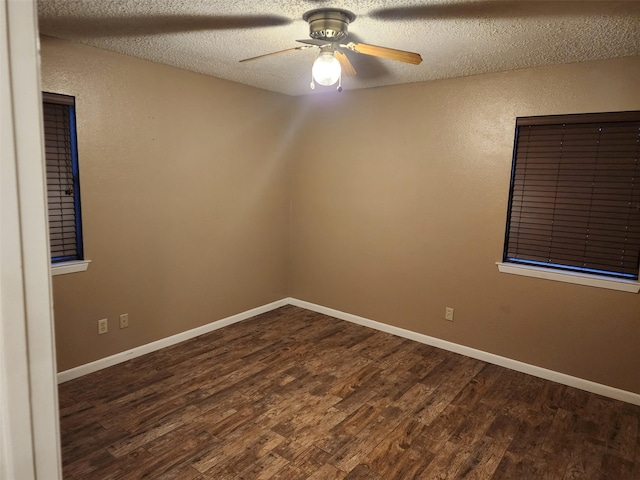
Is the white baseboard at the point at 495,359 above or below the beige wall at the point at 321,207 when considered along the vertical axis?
below

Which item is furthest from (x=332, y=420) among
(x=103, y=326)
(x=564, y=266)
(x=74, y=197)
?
(x=74, y=197)

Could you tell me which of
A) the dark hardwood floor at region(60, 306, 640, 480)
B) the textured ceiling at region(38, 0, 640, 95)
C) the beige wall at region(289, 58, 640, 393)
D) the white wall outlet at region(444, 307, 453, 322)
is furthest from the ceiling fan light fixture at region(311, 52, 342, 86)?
the white wall outlet at region(444, 307, 453, 322)

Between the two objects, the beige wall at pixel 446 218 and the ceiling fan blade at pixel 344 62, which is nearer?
the ceiling fan blade at pixel 344 62

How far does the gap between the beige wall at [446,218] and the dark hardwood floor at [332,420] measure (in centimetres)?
40

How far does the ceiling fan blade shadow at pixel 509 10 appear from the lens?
6.84 ft

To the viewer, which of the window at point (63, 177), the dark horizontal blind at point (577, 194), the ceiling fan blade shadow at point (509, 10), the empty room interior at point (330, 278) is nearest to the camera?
the ceiling fan blade shadow at point (509, 10)

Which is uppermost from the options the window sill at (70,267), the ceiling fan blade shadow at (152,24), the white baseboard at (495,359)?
the ceiling fan blade shadow at (152,24)

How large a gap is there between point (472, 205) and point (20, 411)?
11.7 feet

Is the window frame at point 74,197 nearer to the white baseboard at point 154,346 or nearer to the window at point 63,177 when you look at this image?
the window at point 63,177

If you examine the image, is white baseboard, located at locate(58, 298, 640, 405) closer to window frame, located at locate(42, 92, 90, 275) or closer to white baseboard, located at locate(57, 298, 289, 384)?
white baseboard, located at locate(57, 298, 289, 384)

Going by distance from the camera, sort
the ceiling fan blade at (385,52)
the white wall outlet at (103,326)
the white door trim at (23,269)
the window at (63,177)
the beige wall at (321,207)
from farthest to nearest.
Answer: the white wall outlet at (103,326)
the beige wall at (321,207)
the window at (63,177)
the ceiling fan blade at (385,52)
the white door trim at (23,269)

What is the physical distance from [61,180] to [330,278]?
9.01 feet

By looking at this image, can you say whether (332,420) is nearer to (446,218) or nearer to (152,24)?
(446,218)

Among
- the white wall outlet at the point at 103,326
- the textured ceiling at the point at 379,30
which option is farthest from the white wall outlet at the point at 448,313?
the white wall outlet at the point at 103,326
